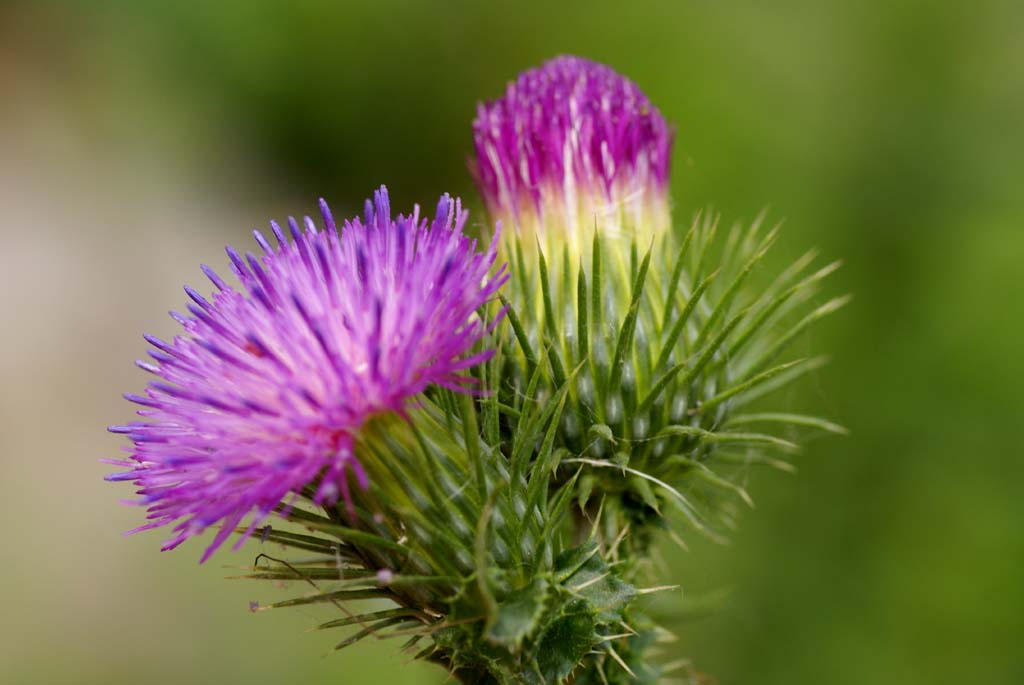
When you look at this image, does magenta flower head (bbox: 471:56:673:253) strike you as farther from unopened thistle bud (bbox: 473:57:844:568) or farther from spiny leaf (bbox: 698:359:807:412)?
spiny leaf (bbox: 698:359:807:412)

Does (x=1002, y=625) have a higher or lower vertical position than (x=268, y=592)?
lower

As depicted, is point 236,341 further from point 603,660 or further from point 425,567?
point 603,660

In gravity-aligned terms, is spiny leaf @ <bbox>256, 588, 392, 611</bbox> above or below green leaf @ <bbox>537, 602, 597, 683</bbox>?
above

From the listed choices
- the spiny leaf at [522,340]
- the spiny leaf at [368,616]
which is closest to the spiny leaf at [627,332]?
the spiny leaf at [522,340]

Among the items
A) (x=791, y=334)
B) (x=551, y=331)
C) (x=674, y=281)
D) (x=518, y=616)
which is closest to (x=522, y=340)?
(x=551, y=331)

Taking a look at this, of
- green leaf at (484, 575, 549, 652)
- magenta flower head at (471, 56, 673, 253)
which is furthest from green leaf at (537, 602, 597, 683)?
magenta flower head at (471, 56, 673, 253)

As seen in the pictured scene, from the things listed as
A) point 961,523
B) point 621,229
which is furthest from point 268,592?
point 621,229
